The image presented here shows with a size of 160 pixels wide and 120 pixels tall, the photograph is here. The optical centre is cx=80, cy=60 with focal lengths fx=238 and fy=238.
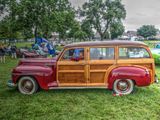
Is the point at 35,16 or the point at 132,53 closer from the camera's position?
the point at 132,53

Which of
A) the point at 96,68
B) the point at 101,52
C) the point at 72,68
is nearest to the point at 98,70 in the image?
the point at 96,68

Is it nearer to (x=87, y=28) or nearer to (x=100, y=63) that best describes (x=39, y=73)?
(x=100, y=63)

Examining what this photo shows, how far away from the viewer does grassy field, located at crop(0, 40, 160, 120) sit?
19.2 ft

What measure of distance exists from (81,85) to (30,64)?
1.93 metres

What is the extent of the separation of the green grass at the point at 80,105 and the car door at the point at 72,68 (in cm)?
44

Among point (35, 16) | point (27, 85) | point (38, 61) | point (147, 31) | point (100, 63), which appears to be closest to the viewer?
point (100, 63)

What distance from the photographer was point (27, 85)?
319 inches

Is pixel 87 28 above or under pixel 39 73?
above

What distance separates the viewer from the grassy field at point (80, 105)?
586 centimetres

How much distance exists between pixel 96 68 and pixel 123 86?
106cm

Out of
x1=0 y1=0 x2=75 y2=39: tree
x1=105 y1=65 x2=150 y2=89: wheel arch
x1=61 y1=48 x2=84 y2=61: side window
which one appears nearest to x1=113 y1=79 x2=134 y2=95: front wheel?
x1=105 y1=65 x2=150 y2=89: wheel arch

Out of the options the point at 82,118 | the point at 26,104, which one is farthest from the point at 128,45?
the point at 26,104

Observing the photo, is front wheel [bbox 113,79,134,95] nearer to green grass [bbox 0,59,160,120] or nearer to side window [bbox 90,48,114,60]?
green grass [bbox 0,59,160,120]

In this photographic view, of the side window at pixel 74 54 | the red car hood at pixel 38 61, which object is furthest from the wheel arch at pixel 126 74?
the red car hood at pixel 38 61
